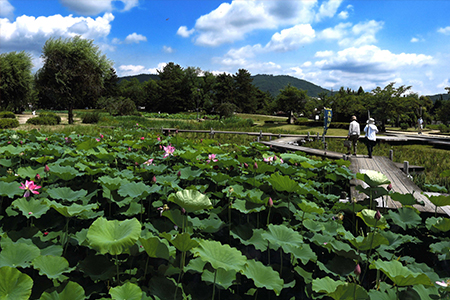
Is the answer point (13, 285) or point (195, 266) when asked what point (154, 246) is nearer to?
point (195, 266)

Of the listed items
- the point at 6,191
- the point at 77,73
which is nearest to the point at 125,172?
the point at 6,191

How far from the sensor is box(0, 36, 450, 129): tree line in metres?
24.5

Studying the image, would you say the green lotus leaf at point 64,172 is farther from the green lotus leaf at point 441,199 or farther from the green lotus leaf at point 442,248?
the green lotus leaf at point 441,199

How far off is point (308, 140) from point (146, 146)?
1662 centimetres

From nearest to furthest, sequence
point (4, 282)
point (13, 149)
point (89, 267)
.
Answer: point (4, 282) → point (89, 267) → point (13, 149)

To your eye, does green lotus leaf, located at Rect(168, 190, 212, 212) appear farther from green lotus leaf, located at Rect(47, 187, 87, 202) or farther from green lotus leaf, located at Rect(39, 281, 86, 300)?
green lotus leaf, located at Rect(47, 187, 87, 202)

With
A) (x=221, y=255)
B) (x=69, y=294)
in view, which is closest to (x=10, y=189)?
(x=69, y=294)

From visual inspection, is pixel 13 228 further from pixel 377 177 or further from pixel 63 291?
pixel 377 177


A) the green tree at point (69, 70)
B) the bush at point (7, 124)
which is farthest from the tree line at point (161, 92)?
the bush at point (7, 124)

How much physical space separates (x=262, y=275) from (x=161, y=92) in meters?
63.7

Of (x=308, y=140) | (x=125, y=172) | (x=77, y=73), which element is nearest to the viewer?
(x=125, y=172)

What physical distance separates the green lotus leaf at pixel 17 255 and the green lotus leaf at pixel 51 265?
0.11 metres

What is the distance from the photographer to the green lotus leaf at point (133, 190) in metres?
2.22

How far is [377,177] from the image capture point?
101 inches
